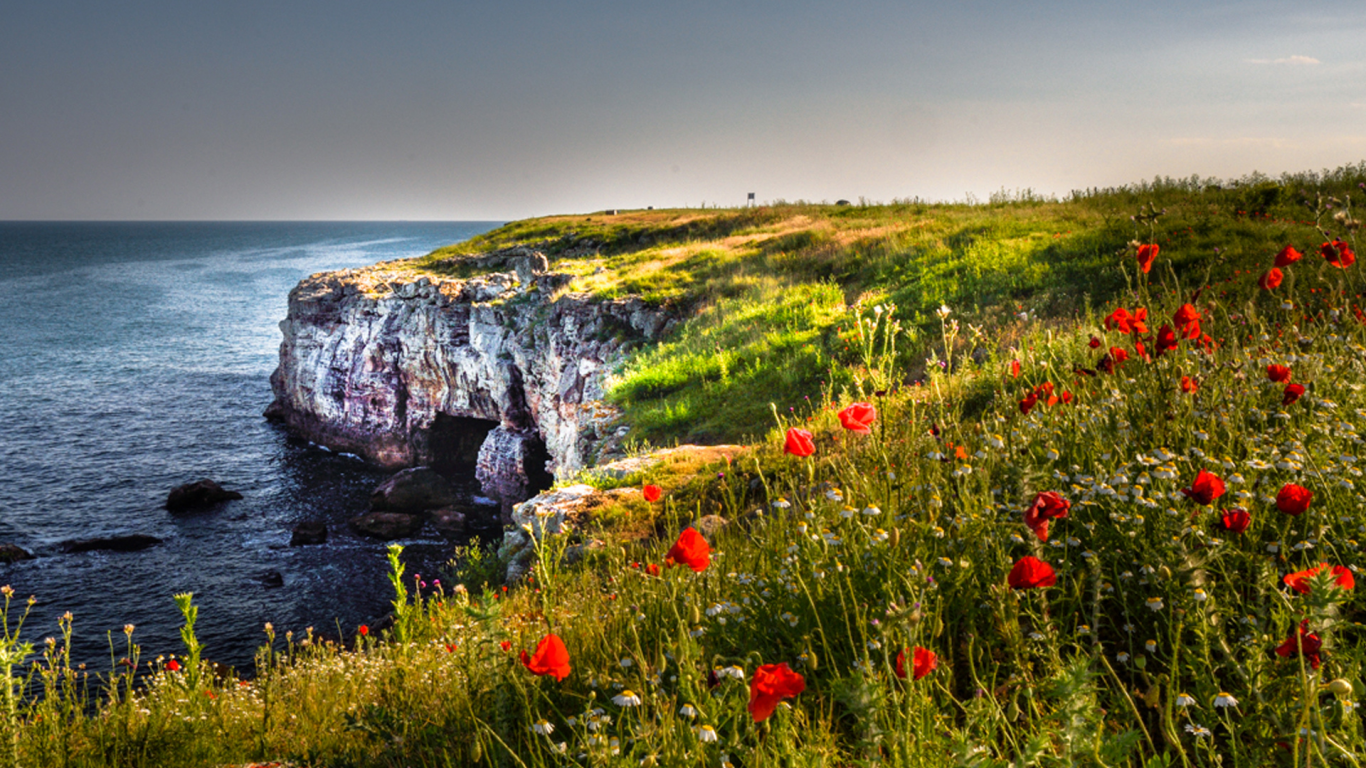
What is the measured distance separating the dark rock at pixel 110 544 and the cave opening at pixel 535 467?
1655cm

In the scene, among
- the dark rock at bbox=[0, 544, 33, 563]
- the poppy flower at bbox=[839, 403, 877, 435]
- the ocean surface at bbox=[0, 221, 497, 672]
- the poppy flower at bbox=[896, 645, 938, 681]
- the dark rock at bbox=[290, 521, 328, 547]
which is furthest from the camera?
the dark rock at bbox=[290, 521, 328, 547]

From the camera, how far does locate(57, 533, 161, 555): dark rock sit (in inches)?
1135

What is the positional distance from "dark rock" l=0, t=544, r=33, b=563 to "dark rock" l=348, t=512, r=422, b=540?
12.1 metres

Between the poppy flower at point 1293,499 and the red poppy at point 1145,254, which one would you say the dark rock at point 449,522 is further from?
the poppy flower at point 1293,499

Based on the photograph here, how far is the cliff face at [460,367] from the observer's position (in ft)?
72.1

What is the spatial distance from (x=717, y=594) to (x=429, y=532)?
3052 centimetres

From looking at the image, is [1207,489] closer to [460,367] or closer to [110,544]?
[460,367]

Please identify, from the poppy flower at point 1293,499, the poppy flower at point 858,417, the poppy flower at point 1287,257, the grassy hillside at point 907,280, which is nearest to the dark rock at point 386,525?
the grassy hillside at point 907,280

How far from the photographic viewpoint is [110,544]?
29.2 meters

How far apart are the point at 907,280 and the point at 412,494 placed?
1058 inches

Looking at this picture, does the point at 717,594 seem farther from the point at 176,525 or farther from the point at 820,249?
the point at 176,525

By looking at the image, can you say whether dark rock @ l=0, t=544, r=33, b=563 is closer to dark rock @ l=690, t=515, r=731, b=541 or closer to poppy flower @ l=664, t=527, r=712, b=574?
dark rock @ l=690, t=515, r=731, b=541

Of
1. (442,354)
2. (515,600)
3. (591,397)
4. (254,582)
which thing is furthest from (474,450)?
(515,600)

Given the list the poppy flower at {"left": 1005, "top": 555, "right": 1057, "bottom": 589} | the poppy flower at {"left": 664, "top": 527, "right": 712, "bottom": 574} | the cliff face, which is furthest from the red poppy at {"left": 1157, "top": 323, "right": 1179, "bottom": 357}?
the cliff face
